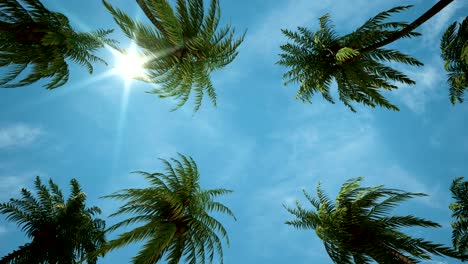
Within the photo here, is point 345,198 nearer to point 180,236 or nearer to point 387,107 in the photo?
point 387,107

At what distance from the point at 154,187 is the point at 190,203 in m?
1.22

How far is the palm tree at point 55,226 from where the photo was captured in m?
12.6

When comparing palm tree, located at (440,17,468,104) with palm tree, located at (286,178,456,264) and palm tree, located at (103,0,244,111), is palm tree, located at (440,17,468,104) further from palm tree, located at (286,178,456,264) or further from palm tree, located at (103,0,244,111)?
palm tree, located at (103,0,244,111)

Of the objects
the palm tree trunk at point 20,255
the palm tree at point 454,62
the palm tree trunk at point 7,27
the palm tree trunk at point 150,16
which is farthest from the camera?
the palm tree at point 454,62

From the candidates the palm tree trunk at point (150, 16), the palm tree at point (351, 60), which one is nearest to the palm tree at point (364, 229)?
the palm tree at point (351, 60)

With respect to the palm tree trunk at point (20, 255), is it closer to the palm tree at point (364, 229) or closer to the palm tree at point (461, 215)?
the palm tree at point (364, 229)

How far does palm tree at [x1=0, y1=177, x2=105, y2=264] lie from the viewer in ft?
41.3

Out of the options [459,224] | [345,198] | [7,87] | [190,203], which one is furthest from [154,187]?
[459,224]

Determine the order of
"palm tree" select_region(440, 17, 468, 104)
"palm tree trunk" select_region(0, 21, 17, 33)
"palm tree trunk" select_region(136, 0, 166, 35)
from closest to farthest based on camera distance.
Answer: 1. "palm tree trunk" select_region(136, 0, 166, 35)
2. "palm tree trunk" select_region(0, 21, 17, 33)
3. "palm tree" select_region(440, 17, 468, 104)

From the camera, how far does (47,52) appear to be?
721cm

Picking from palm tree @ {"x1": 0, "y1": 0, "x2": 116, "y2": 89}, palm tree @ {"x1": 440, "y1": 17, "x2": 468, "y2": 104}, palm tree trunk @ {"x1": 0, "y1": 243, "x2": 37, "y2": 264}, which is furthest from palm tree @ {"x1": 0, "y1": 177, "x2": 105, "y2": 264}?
palm tree @ {"x1": 440, "y1": 17, "x2": 468, "y2": 104}

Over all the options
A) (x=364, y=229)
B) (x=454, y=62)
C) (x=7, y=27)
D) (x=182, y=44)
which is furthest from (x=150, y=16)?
(x=454, y=62)

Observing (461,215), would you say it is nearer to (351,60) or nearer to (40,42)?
(351,60)

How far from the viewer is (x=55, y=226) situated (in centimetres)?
1334
